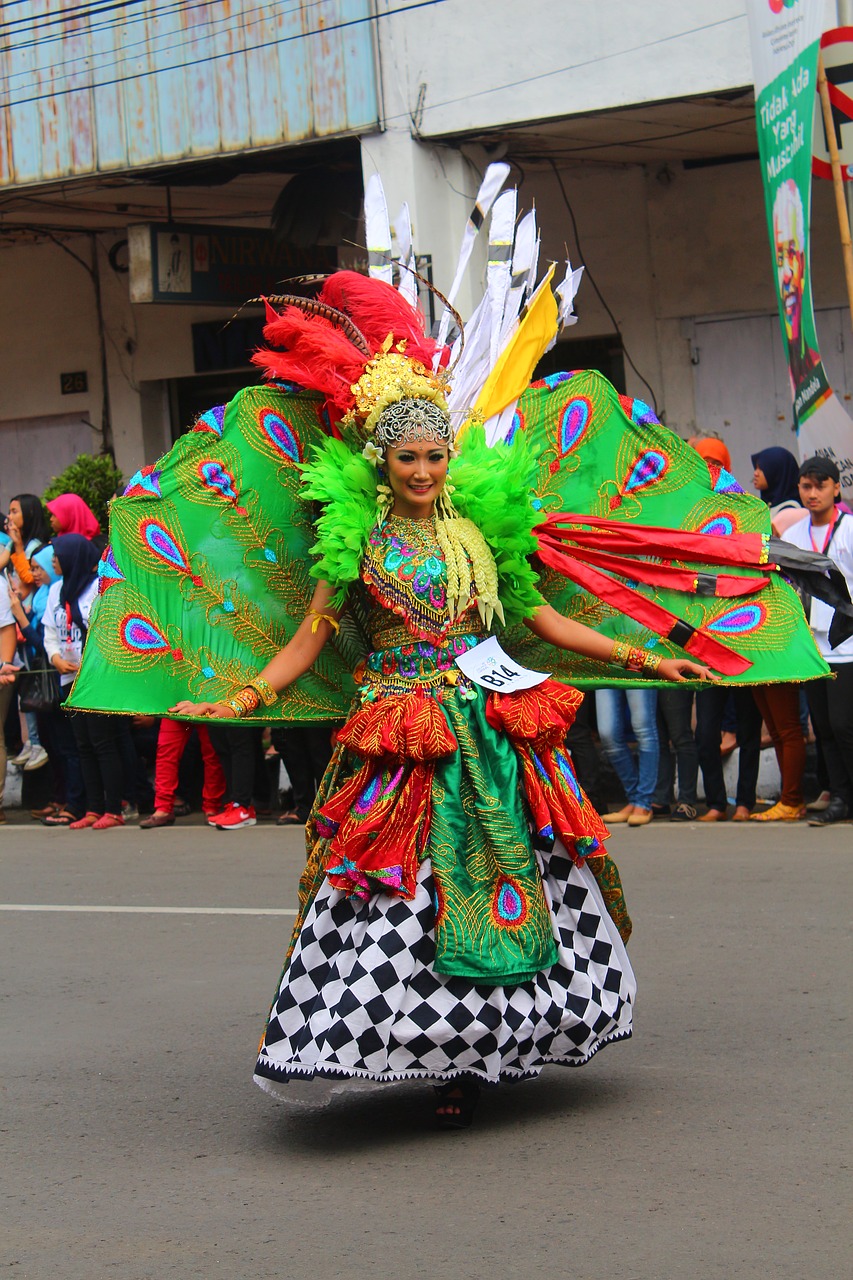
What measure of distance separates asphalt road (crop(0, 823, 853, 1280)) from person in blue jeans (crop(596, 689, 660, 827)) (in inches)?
90.8

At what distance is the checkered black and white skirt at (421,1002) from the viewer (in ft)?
15.0

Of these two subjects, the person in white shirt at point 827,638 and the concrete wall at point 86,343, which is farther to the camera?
the concrete wall at point 86,343

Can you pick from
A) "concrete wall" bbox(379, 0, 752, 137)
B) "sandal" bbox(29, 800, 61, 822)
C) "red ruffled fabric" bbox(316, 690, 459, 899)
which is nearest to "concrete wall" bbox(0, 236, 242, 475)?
"concrete wall" bbox(379, 0, 752, 137)

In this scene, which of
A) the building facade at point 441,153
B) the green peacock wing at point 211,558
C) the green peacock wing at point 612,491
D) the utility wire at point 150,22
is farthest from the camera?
the utility wire at point 150,22

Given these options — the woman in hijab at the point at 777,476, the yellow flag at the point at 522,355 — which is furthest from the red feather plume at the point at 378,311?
the woman in hijab at the point at 777,476

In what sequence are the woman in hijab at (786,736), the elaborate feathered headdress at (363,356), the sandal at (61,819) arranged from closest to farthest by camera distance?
the elaborate feathered headdress at (363,356) → the woman in hijab at (786,736) → the sandal at (61,819)

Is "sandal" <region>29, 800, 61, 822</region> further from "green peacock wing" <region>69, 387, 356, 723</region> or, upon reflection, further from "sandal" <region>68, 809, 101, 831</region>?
"green peacock wing" <region>69, 387, 356, 723</region>

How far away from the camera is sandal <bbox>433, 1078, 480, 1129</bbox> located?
4.75 m

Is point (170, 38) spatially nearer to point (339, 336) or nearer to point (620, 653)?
point (339, 336)

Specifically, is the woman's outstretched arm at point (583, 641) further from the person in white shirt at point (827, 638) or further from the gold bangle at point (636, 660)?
the person in white shirt at point (827, 638)

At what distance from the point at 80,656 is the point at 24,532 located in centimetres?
170

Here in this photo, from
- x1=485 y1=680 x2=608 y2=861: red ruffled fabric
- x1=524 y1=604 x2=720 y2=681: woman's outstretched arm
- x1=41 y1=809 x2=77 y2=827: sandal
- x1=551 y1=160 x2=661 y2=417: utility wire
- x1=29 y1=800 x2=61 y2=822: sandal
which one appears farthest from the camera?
x1=551 y1=160 x2=661 y2=417: utility wire

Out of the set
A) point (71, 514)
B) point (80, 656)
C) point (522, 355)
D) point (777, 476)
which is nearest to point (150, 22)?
point (71, 514)

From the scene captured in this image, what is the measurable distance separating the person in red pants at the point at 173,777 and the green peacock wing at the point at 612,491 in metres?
5.90
